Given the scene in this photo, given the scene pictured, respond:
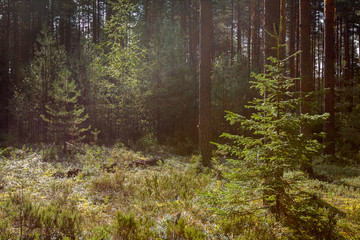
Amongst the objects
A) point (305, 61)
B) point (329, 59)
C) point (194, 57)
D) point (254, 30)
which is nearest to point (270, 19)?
point (305, 61)

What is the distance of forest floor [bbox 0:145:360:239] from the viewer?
449 cm

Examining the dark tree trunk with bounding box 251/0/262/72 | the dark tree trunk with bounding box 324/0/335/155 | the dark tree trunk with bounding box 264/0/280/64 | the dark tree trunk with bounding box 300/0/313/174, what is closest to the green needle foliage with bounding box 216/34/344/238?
the dark tree trunk with bounding box 264/0/280/64

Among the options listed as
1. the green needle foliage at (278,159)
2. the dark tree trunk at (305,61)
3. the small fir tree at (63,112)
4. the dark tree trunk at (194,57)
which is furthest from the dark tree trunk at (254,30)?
the green needle foliage at (278,159)

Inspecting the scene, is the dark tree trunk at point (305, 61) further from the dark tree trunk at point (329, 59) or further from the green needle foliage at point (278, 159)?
the green needle foliage at point (278, 159)

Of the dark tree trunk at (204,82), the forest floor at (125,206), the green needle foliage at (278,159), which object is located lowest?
the forest floor at (125,206)

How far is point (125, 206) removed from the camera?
641cm

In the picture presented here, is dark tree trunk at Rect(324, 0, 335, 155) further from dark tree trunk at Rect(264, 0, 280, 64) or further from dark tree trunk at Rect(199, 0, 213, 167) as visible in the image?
dark tree trunk at Rect(264, 0, 280, 64)

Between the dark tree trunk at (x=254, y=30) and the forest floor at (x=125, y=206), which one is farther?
the dark tree trunk at (x=254, y=30)

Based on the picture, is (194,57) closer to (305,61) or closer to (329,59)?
(329,59)

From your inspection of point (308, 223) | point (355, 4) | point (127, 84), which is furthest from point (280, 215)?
point (355, 4)

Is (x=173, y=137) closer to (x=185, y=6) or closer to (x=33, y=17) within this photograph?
(x=185, y=6)

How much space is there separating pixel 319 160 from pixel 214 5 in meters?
18.8

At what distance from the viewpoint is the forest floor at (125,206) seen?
14.7ft

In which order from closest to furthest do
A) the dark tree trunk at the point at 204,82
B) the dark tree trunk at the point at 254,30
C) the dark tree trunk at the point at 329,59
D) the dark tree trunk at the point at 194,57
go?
1. the dark tree trunk at the point at 204,82
2. the dark tree trunk at the point at 329,59
3. the dark tree trunk at the point at 194,57
4. the dark tree trunk at the point at 254,30
